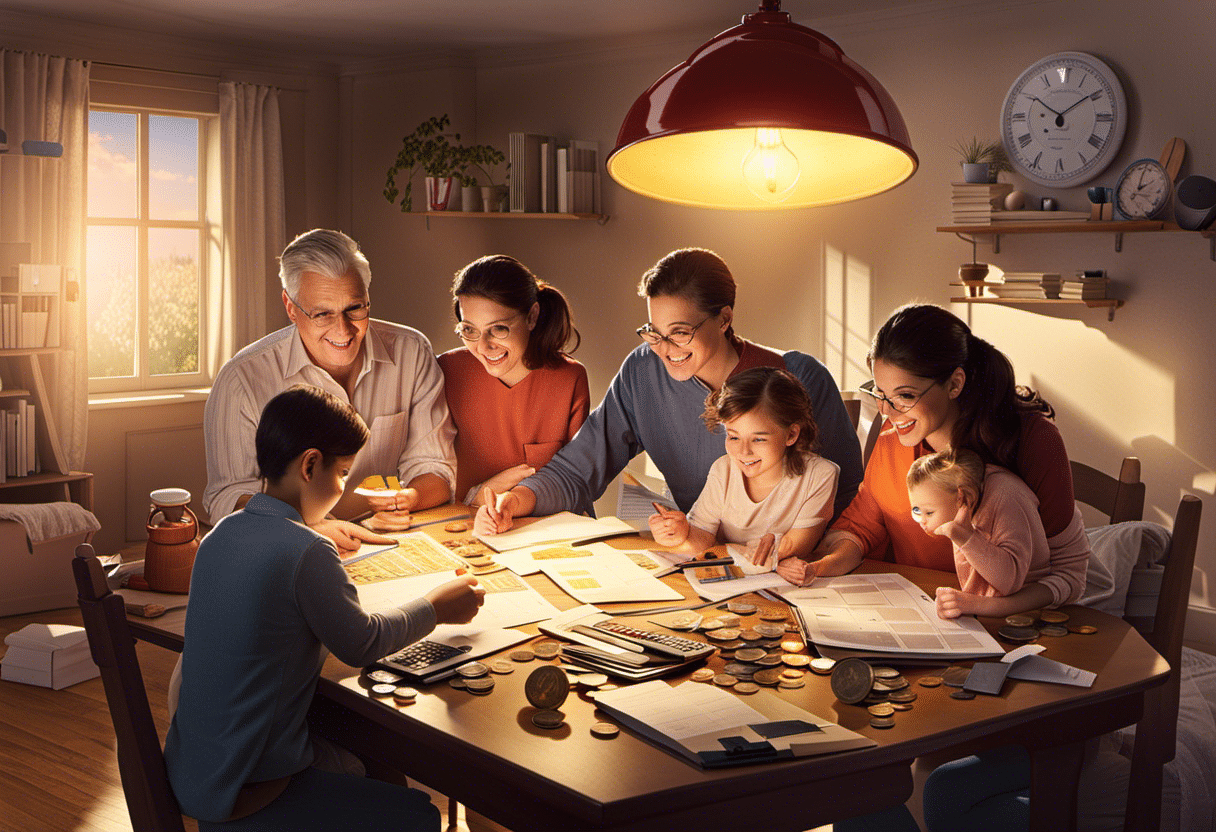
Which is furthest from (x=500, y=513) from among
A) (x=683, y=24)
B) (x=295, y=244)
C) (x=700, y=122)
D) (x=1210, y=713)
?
(x=683, y=24)

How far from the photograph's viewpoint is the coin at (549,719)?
1.49 metres

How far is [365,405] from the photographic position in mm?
2859

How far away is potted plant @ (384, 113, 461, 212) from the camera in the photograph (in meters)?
5.73

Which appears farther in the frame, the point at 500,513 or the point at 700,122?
the point at 500,513

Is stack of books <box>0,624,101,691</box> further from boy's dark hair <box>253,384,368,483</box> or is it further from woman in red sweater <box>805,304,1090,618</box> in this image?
woman in red sweater <box>805,304,1090,618</box>

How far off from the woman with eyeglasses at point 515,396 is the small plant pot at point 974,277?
86.3 inches

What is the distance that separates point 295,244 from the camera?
261 cm

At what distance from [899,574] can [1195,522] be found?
55 cm

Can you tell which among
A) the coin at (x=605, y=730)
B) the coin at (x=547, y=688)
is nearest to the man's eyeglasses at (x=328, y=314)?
the coin at (x=547, y=688)

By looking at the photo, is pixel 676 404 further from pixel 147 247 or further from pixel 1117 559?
pixel 147 247

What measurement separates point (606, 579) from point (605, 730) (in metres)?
0.71

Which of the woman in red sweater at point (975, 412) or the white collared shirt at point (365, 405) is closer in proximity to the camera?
the woman in red sweater at point (975, 412)

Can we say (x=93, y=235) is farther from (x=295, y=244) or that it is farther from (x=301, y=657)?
(x=301, y=657)

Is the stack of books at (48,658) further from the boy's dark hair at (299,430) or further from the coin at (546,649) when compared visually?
the coin at (546,649)
